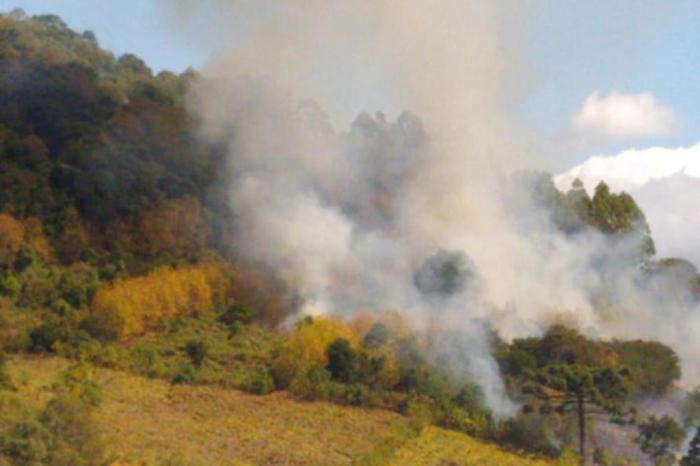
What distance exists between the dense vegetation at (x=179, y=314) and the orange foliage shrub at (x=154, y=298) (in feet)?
0.22

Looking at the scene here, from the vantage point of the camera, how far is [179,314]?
3095 cm

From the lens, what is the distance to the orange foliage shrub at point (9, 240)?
31.4m

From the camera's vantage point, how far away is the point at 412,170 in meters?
42.7

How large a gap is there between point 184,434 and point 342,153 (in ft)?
Answer: 83.1

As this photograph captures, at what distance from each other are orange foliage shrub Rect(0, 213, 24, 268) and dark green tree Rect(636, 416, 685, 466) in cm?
2157

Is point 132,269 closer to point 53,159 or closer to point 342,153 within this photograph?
point 53,159

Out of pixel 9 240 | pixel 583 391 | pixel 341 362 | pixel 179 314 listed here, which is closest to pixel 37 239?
pixel 9 240

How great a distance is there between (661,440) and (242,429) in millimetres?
10423

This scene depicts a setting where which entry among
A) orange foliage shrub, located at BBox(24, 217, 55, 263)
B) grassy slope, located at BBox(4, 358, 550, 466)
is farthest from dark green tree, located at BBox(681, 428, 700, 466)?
orange foliage shrub, located at BBox(24, 217, 55, 263)

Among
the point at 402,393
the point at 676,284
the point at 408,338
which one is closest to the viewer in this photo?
the point at 402,393

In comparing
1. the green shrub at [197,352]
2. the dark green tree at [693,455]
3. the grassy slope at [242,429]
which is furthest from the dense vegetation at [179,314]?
the dark green tree at [693,455]

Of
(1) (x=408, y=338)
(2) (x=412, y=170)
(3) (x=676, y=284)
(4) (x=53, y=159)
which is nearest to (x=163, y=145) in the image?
(4) (x=53, y=159)

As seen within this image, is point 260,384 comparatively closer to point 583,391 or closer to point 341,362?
point 341,362

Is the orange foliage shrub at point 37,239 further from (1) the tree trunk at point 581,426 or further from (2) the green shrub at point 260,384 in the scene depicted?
(1) the tree trunk at point 581,426
